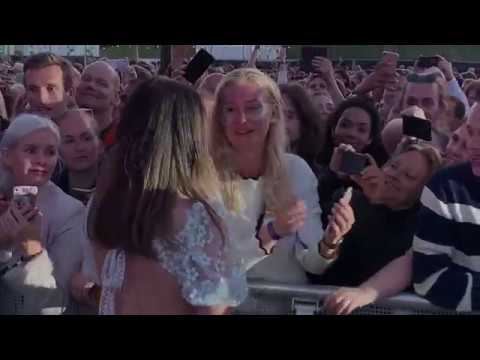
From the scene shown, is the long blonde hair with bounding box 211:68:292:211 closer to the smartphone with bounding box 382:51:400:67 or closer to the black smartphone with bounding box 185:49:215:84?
the black smartphone with bounding box 185:49:215:84

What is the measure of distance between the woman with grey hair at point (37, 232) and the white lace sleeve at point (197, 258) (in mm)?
625

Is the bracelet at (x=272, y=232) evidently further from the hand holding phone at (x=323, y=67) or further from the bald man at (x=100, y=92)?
the hand holding phone at (x=323, y=67)

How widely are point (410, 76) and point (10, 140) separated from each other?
2.40 metres

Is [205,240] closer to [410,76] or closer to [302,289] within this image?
[302,289]

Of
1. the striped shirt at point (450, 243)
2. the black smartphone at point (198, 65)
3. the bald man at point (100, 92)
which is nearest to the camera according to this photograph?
the striped shirt at point (450, 243)

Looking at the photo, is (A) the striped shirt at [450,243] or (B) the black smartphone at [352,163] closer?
(A) the striped shirt at [450,243]

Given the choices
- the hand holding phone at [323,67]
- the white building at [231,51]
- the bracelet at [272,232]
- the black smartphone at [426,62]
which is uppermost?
the white building at [231,51]

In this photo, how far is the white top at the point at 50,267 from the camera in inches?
100

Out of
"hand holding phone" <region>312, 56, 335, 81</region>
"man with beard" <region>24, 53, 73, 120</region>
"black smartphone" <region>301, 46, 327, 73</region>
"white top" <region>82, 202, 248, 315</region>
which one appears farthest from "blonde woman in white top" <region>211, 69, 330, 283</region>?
"black smartphone" <region>301, 46, 327, 73</region>

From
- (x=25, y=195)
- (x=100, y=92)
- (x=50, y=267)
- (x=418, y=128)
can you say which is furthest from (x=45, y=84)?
(x=418, y=128)

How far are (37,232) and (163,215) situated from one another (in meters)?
0.64

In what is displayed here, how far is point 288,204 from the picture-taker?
8.57 ft

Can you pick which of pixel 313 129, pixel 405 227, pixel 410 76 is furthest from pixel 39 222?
pixel 410 76

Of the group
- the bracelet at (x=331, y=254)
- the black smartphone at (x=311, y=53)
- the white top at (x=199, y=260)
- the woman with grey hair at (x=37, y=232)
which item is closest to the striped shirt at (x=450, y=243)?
the bracelet at (x=331, y=254)
